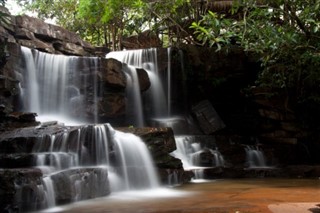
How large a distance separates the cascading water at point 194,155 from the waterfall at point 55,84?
141 inches

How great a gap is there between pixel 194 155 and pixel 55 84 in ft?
18.8

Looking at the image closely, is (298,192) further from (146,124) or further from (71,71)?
(71,71)

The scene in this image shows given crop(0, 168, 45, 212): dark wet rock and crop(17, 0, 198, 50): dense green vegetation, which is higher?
crop(17, 0, 198, 50): dense green vegetation

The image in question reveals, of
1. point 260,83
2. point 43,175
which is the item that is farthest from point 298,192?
point 260,83

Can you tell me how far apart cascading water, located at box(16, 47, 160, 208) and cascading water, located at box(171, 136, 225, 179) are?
122 inches

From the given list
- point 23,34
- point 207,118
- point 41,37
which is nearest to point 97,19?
point 41,37

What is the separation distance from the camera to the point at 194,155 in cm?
1318

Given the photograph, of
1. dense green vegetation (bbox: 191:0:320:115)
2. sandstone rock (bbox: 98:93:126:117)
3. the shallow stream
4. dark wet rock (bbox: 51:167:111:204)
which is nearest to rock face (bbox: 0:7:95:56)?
sandstone rock (bbox: 98:93:126:117)

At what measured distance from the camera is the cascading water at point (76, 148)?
773cm

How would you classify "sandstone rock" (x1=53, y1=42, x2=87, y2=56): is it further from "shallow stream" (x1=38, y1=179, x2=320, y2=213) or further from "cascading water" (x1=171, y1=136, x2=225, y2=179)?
"shallow stream" (x1=38, y1=179, x2=320, y2=213)

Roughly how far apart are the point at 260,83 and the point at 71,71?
7.44 m

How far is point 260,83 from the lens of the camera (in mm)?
15453

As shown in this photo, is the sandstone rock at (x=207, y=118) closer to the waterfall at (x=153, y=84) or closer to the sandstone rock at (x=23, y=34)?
the waterfall at (x=153, y=84)

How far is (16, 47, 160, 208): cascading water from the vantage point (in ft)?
25.4
